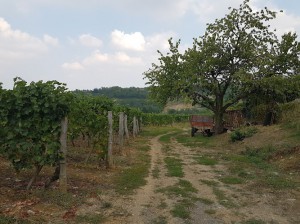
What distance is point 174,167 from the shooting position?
13336 mm

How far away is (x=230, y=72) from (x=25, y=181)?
2171cm

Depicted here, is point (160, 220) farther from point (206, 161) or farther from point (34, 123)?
point (206, 161)

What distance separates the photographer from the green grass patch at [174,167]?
38.9ft

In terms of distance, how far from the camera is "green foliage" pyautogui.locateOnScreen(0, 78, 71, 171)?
8.06 m

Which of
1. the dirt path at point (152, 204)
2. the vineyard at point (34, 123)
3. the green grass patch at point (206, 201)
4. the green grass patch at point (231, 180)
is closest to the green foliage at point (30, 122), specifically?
the vineyard at point (34, 123)

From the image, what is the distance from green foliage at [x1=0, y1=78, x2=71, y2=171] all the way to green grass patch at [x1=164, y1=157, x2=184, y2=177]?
4696 mm

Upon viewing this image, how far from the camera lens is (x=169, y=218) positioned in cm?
696

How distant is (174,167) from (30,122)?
21.6 ft

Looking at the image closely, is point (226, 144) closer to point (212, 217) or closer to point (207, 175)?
point (207, 175)

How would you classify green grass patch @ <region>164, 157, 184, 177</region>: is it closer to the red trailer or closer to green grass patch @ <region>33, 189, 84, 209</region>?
green grass patch @ <region>33, 189, 84, 209</region>

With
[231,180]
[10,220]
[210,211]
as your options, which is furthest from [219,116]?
[10,220]

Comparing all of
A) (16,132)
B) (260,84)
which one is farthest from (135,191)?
(260,84)

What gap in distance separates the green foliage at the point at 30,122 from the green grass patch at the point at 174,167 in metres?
4.70

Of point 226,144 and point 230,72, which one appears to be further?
point 230,72
